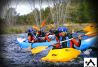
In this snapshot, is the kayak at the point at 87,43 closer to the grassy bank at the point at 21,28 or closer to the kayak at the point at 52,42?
the kayak at the point at 52,42

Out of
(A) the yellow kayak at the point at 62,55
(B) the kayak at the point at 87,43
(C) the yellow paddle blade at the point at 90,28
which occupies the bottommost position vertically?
(A) the yellow kayak at the point at 62,55

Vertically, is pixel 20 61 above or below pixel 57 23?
below

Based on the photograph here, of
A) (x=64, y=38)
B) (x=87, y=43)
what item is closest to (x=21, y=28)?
(x=64, y=38)

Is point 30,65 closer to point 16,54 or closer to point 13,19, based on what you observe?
point 16,54

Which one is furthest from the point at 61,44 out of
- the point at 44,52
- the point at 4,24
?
the point at 4,24

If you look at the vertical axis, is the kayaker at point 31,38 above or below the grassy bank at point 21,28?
below

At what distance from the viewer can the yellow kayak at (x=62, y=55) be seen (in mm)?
4621

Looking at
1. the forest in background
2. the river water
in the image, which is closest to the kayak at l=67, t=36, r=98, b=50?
the forest in background

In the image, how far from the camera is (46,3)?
467 cm

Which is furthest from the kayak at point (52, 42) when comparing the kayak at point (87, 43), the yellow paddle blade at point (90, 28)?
the yellow paddle blade at point (90, 28)

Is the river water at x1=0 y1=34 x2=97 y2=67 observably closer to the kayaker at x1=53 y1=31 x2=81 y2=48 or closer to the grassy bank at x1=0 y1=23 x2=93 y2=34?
the grassy bank at x1=0 y1=23 x2=93 y2=34

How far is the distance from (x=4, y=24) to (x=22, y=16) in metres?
0.33

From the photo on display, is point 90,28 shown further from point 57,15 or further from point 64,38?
point 57,15

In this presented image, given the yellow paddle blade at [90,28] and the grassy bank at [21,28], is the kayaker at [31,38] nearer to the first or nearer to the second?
the grassy bank at [21,28]
